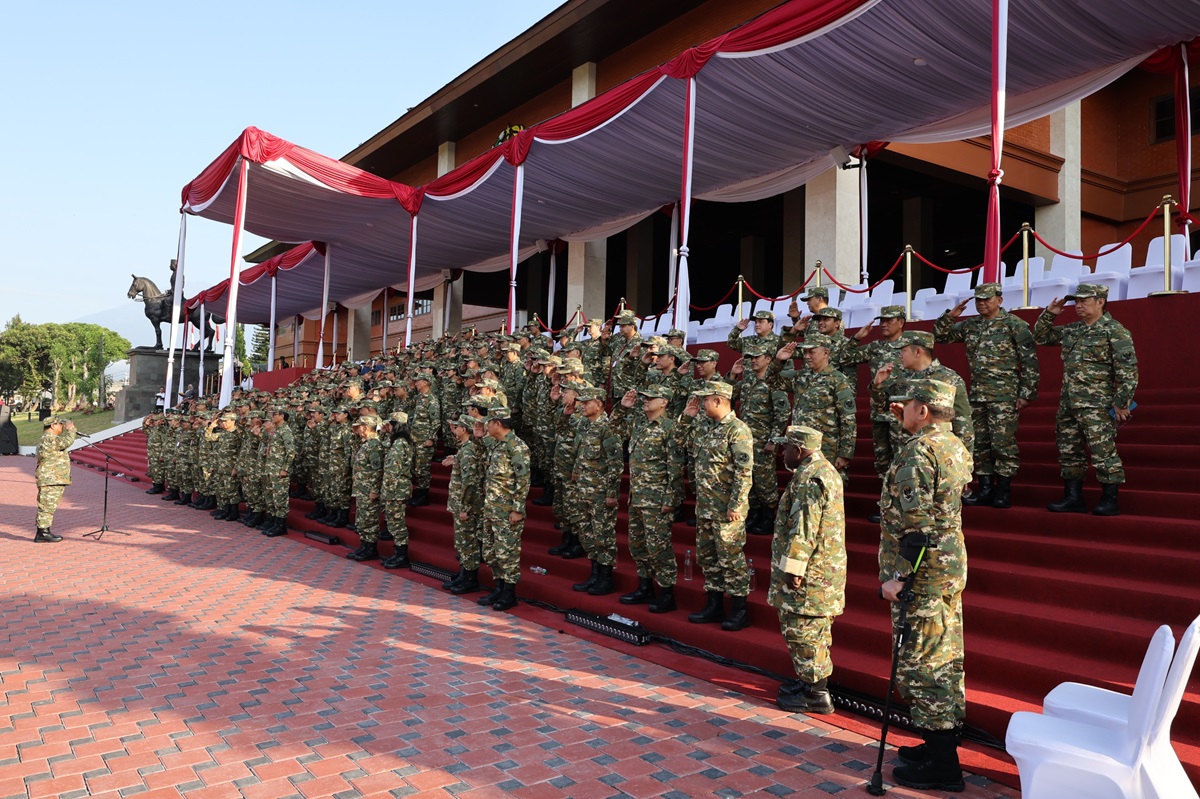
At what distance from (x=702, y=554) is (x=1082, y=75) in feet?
29.4

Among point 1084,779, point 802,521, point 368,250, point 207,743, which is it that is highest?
point 368,250

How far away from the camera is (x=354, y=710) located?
4.42m

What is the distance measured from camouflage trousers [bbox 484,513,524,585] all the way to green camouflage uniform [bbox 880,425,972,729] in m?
3.83

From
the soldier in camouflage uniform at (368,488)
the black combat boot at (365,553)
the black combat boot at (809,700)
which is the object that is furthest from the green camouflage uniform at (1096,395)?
the black combat boot at (365,553)

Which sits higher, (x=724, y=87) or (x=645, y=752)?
(x=724, y=87)

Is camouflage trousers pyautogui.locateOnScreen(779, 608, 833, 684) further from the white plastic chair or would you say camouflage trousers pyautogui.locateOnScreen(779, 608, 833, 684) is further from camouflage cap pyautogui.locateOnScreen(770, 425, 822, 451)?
the white plastic chair

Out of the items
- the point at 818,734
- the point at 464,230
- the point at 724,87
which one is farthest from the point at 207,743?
the point at 464,230

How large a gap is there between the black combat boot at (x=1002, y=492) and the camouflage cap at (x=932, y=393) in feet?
7.61

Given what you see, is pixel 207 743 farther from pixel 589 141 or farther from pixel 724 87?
pixel 589 141

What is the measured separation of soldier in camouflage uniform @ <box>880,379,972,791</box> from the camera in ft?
11.7

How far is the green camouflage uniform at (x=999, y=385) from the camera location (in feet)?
18.9

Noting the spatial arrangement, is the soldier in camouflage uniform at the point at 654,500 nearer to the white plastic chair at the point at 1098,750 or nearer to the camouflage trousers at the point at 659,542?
the camouflage trousers at the point at 659,542

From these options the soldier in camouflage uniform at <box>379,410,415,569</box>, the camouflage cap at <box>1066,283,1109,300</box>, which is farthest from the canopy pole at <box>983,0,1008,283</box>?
the soldier in camouflage uniform at <box>379,410,415,569</box>

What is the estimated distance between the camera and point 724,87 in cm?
1035
